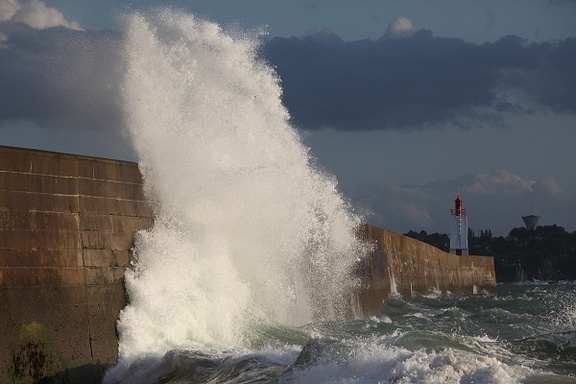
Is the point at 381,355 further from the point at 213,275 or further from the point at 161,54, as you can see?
the point at 161,54

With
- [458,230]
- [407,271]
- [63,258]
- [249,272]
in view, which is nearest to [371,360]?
[63,258]

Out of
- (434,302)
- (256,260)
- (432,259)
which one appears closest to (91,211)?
(256,260)

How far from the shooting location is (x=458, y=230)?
3212 centimetres

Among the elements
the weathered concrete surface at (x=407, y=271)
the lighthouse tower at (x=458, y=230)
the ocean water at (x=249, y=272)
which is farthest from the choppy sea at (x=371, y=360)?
the lighthouse tower at (x=458, y=230)

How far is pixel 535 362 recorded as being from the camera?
9180mm

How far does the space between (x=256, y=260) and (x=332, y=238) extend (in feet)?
11.6

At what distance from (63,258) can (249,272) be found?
12.9ft

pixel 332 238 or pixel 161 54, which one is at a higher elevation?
pixel 161 54

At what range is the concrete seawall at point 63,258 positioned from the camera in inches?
365

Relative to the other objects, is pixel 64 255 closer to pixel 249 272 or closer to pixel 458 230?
pixel 249 272

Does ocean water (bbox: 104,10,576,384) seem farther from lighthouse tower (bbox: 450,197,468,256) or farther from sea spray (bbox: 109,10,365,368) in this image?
lighthouse tower (bbox: 450,197,468,256)

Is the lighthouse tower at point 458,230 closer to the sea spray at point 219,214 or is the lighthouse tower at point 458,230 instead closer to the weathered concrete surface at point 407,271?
the weathered concrete surface at point 407,271

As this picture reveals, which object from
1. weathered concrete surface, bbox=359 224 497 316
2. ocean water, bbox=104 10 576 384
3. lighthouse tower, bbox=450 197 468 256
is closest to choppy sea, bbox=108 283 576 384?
ocean water, bbox=104 10 576 384

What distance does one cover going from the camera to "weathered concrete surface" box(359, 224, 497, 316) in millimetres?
19016
